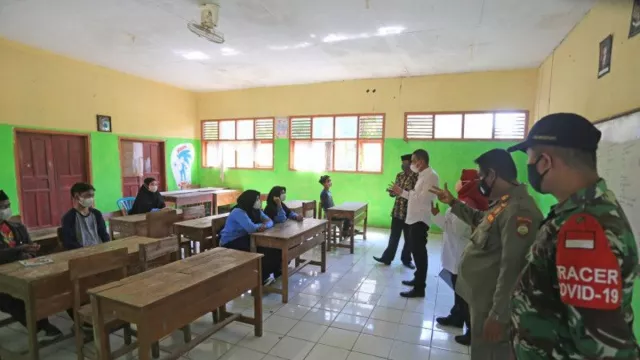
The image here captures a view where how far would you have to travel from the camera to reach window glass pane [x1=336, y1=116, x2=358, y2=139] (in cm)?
715

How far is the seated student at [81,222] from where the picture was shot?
122 inches

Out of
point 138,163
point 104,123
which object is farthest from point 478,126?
point 104,123

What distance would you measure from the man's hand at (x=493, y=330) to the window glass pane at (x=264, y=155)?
269 inches

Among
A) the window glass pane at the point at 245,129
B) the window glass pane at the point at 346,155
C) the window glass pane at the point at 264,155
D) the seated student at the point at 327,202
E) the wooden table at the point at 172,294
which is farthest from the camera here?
the window glass pane at the point at 245,129

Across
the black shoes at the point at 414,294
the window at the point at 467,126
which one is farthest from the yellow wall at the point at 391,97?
the black shoes at the point at 414,294

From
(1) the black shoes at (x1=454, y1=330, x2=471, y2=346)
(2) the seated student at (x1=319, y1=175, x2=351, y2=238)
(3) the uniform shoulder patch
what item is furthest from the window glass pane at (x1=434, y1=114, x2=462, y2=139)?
(3) the uniform shoulder patch

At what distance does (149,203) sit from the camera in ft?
16.6

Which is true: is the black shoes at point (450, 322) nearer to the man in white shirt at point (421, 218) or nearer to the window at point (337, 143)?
the man in white shirt at point (421, 218)

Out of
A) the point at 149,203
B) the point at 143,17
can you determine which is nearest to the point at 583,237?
the point at 143,17

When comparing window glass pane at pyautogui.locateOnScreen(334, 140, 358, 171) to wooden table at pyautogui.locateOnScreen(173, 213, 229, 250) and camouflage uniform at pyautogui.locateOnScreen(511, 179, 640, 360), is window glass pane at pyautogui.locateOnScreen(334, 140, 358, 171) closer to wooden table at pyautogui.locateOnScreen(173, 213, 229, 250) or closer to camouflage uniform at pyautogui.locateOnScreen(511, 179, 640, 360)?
wooden table at pyautogui.locateOnScreen(173, 213, 229, 250)

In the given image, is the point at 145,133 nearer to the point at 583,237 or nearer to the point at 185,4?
the point at 185,4

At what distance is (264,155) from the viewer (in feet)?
26.6

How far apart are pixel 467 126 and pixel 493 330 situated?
5516 mm

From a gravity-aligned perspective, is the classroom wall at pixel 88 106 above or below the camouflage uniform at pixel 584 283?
above
